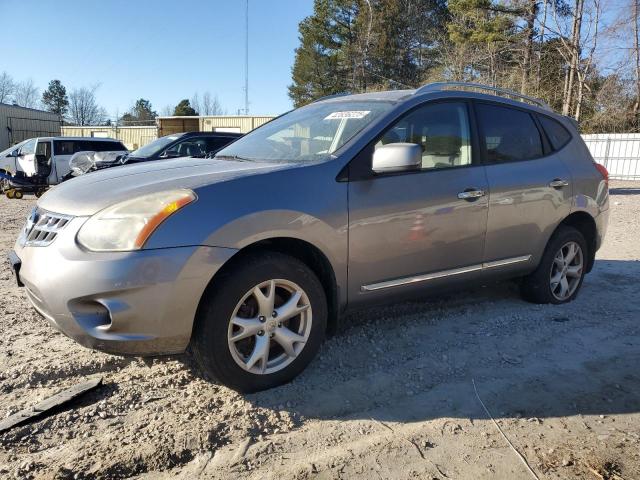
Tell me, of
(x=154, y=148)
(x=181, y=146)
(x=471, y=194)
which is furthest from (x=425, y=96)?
(x=154, y=148)

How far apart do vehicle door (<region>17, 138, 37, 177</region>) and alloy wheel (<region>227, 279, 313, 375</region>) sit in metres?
14.9

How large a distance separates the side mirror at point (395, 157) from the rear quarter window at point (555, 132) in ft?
6.47

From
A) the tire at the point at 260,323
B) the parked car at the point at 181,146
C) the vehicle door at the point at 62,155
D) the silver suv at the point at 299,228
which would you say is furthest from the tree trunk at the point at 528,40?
the tire at the point at 260,323

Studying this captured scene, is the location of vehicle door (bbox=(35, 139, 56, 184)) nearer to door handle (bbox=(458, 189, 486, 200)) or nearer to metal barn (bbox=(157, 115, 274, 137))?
door handle (bbox=(458, 189, 486, 200))

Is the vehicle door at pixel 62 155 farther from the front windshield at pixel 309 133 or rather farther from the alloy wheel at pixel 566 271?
the alloy wheel at pixel 566 271

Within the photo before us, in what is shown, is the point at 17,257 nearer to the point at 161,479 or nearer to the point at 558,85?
the point at 161,479

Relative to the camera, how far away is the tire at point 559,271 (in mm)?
4461

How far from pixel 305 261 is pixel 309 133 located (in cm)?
107

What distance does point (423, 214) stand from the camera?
3422mm

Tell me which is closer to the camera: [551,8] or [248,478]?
[248,478]

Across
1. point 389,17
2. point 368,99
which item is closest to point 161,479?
point 368,99

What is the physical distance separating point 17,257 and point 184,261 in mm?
1194

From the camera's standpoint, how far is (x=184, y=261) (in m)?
2.54

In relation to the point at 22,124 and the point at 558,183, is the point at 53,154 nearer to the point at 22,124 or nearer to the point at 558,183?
the point at 558,183
